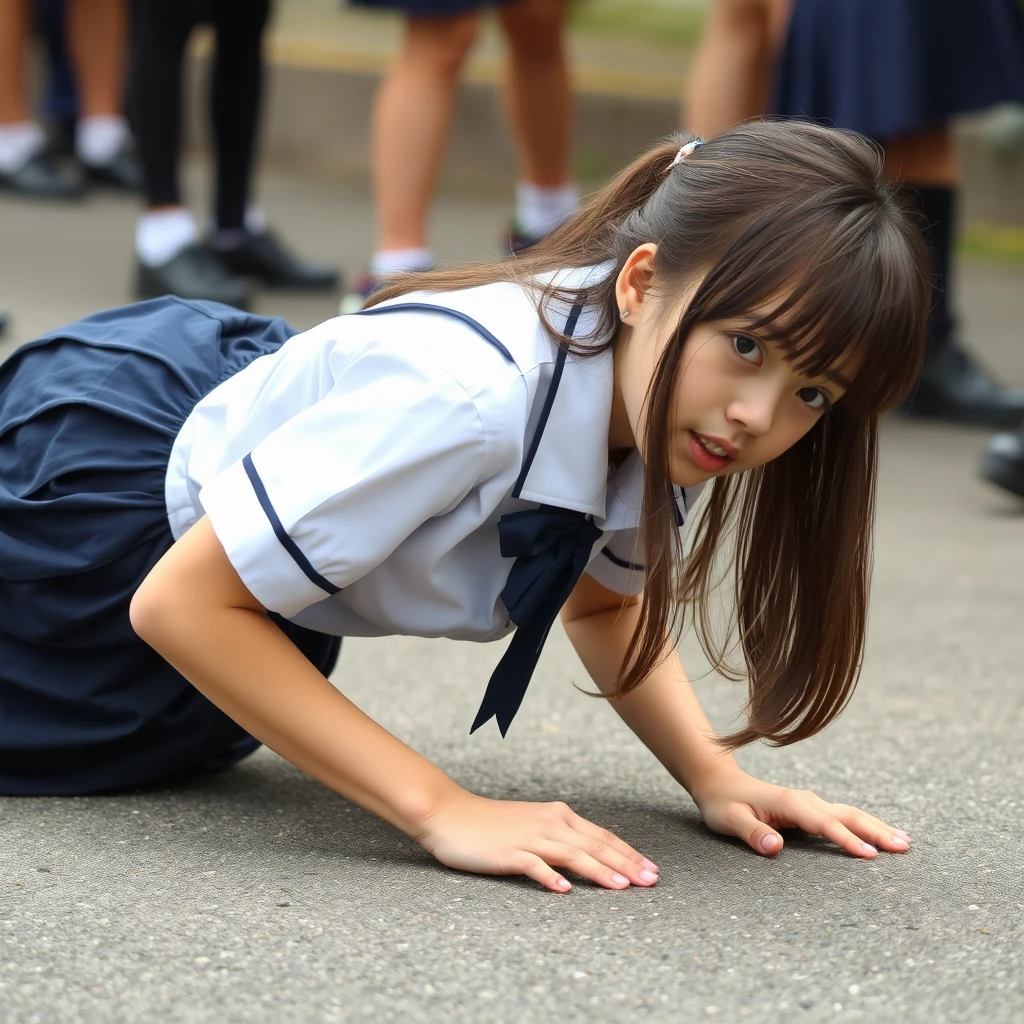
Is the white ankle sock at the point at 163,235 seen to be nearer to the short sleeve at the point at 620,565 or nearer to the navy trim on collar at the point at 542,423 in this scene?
the short sleeve at the point at 620,565

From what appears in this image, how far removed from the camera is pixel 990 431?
3.23m

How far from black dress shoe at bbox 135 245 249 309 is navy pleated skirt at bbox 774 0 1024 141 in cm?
109

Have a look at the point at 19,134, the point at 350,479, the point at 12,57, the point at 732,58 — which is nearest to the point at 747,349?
the point at 350,479

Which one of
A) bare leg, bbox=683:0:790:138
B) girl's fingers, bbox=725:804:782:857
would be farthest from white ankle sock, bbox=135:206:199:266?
girl's fingers, bbox=725:804:782:857

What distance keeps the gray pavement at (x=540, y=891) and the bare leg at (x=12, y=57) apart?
7.92ft

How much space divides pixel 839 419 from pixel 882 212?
0.19m

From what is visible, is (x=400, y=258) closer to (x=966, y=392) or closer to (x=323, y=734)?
(x=966, y=392)

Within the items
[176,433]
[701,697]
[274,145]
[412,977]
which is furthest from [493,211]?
[412,977]

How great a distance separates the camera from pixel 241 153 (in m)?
3.42

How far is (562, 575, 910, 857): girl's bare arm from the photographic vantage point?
4.75ft

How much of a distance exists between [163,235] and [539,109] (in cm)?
89

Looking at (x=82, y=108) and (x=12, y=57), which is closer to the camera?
(x=12, y=57)

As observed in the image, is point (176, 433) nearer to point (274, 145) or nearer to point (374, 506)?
point (374, 506)

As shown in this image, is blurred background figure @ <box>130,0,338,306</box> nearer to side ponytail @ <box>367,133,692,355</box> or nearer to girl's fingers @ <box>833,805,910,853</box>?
side ponytail @ <box>367,133,692,355</box>
